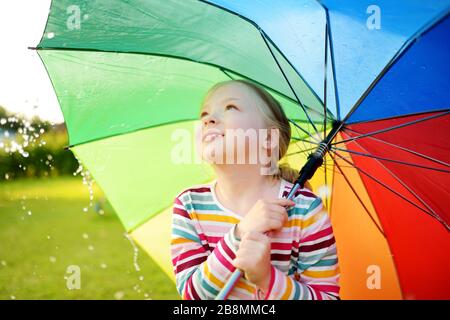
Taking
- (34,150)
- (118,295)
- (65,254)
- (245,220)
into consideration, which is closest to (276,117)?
(245,220)

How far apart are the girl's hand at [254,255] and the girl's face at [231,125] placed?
281mm

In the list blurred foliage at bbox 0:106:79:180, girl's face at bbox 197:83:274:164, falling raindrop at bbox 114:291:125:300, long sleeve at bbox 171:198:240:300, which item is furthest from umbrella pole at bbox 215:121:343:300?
blurred foliage at bbox 0:106:79:180

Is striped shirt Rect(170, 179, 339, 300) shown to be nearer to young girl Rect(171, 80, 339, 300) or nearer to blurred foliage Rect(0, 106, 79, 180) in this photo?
young girl Rect(171, 80, 339, 300)

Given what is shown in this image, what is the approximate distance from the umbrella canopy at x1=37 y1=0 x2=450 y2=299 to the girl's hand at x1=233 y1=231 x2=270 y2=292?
58 centimetres

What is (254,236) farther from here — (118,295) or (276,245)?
(118,295)

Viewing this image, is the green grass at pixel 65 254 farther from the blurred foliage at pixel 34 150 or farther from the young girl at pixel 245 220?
the young girl at pixel 245 220

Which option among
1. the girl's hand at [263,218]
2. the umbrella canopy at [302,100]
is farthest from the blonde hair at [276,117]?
the girl's hand at [263,218]

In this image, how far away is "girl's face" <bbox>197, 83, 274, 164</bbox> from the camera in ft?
6.66

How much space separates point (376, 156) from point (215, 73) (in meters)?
0.68

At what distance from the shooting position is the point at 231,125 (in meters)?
2.05

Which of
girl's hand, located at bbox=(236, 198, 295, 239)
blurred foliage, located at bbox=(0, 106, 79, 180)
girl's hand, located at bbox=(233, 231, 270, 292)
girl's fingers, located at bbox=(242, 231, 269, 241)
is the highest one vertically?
blurred foliage, located at bbox=(0, 106, 79, 180)

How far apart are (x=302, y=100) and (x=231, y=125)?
0.44m

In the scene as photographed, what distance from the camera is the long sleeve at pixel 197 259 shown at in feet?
6.31

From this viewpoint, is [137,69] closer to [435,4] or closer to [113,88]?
[113,88]
